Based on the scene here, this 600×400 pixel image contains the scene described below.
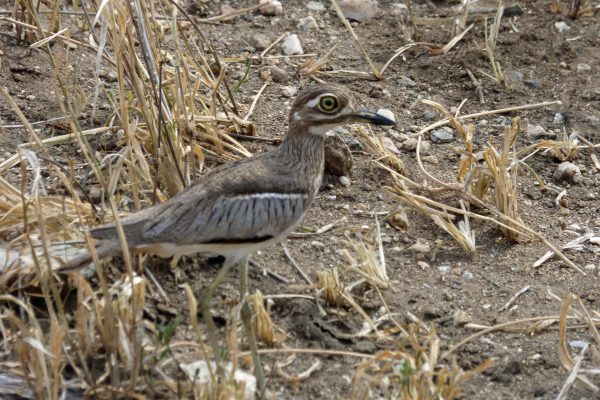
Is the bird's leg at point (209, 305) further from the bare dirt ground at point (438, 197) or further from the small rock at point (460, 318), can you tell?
the small rock at point (460, 318)

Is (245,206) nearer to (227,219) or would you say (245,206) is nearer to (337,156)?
(227,219)

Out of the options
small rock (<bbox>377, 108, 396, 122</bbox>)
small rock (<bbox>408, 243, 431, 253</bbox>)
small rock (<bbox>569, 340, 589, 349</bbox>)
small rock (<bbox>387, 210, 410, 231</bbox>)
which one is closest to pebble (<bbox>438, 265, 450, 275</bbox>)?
small rock (<bbox>408, 243, 431, 253</bbox>)

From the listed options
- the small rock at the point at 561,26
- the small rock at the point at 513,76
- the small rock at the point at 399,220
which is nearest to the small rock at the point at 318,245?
the small rock at the point at 399,220

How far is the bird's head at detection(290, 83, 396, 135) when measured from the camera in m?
4.50

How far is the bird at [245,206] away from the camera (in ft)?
13.4

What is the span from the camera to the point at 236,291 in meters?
4.65

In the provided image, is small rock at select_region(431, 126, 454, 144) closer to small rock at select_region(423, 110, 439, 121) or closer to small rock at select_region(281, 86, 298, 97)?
small rock at select_region(423, 110, 439, 121)

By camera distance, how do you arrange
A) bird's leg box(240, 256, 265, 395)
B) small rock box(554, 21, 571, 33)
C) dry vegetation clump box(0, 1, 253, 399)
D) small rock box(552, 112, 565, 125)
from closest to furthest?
dry vegetation clump box(0, 1, 253, 399) < bird's leg box(240, 256, 265, 395) < small rock box(552, 112, 565, 125) < small rock box(554, 21, 571, 33)

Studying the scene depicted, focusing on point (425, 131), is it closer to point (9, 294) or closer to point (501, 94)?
point (501, 94)

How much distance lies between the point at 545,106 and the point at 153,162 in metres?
2.33

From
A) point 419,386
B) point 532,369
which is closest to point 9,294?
point 419,386

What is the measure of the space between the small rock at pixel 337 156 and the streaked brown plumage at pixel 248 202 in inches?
30.3

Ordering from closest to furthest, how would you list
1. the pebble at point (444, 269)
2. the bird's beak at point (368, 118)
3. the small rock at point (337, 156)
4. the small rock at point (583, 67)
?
the bird's beak at point (368, 118), the pebble at point (444, 269), the small rock at point (337, 156), the small rock at point (583, 67)

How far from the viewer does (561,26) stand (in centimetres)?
678
